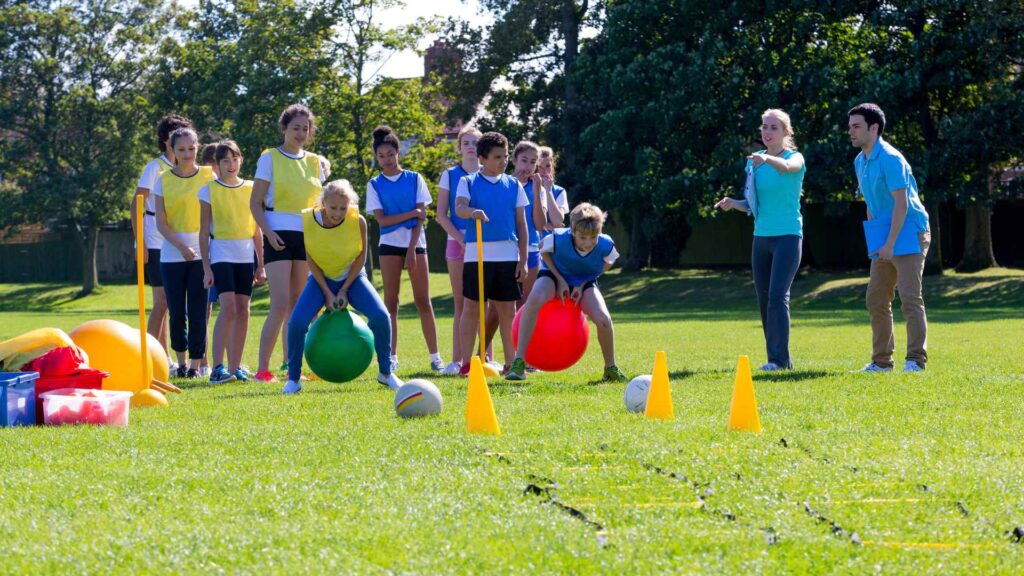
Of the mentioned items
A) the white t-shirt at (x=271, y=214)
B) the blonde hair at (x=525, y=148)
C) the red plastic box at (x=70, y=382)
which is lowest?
the red plastic box at (x=70, y=382)

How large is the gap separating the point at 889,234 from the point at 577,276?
103 inches

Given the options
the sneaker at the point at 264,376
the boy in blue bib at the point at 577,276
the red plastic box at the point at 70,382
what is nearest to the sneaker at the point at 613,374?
the boy in blue bib at the point at 577,276

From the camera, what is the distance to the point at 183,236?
10875 mm

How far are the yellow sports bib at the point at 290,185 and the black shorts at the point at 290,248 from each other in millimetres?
192

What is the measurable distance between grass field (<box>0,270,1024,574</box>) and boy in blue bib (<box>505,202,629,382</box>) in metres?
0.34

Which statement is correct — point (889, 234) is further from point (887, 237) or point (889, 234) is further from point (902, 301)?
point (902, 301)

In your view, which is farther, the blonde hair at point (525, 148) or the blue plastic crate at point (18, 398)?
the blonde hair at point (525, 148)

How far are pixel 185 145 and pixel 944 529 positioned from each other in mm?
7735

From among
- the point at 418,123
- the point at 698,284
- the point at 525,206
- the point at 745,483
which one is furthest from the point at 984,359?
the point at 418,123

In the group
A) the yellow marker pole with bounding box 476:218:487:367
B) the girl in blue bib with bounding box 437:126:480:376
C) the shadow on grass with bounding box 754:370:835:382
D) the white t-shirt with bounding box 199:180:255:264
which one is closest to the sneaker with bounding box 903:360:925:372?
the shadow on grass with bounding box 754:370:835:382

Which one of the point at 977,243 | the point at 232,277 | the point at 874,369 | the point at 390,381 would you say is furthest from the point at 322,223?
the point at 977,243

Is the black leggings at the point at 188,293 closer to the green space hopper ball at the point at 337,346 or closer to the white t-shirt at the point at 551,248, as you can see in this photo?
the green space hopper ball at the point at 337,346

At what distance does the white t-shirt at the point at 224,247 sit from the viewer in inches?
419

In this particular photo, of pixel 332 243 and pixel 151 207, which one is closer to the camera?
pixel 332 243
